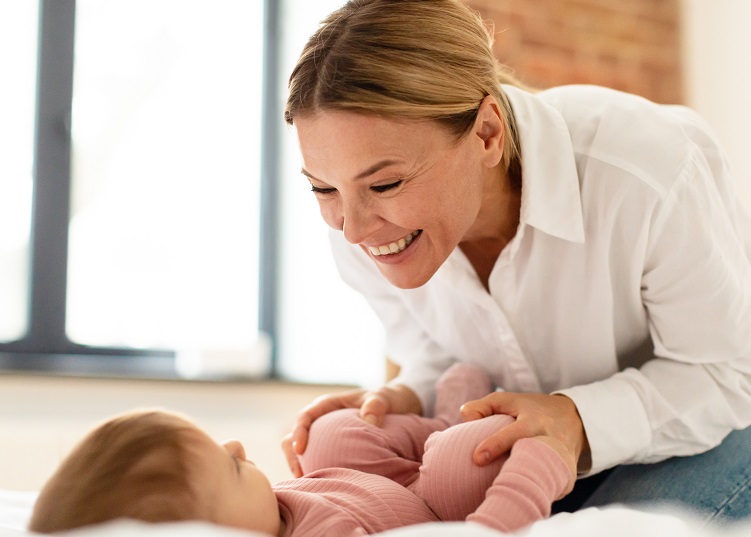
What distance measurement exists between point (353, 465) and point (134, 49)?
6.79ft

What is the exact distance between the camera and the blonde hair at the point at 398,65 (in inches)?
50.5

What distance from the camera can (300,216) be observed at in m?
3.19

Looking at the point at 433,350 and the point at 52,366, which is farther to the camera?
the point at 52,366

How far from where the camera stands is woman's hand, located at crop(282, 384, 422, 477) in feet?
4.88

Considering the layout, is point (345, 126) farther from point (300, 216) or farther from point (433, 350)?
point (300, 216)

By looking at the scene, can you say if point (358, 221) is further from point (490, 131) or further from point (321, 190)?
point (490, 131)

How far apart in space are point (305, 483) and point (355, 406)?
0.38 meters

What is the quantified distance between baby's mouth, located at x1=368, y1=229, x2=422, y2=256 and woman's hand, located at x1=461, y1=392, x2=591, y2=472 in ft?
0.91

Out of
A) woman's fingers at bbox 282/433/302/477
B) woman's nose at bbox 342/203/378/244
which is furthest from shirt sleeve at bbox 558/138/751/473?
woman's fingers at bbox 282/433/302/477

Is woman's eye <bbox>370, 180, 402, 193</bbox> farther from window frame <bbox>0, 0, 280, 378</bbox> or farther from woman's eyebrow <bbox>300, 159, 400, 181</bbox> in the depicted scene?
window frame <bbox>0, 0, 280, 378</bbox>

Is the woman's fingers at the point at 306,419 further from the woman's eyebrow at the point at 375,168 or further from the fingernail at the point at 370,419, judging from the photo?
the woman's eyebrow at the point at 375,168

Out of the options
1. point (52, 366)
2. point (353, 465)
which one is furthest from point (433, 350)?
point (52, 366)

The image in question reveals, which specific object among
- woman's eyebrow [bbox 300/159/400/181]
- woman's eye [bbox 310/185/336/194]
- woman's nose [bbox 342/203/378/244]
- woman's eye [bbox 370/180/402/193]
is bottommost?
woman's nose [bbox 342/203/378/244]

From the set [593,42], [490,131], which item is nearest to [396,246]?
[490,131]
